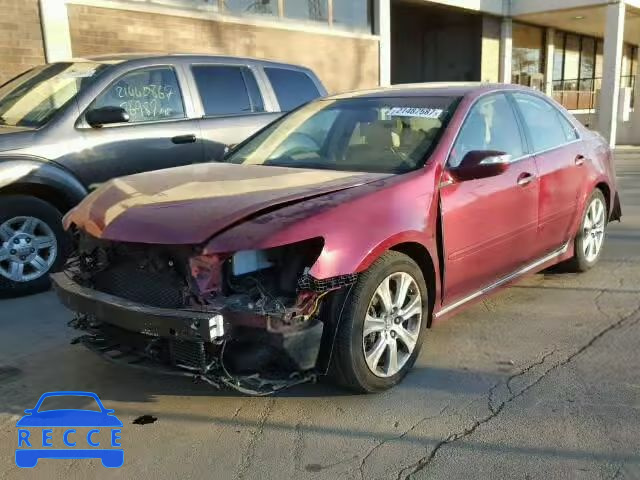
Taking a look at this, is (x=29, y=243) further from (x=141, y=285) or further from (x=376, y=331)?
(x=376, y=331)

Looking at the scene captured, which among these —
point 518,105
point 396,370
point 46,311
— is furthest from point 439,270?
point 46,311

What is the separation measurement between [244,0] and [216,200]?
1076 cm

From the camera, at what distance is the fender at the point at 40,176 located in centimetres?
509

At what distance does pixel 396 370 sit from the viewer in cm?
361

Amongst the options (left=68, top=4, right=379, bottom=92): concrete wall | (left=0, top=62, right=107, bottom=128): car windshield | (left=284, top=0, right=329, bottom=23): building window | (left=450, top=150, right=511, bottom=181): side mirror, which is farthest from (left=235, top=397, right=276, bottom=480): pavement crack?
(left=284, top=0, right=329, bottom=23): building window

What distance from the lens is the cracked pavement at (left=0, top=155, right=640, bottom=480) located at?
2.88 metres

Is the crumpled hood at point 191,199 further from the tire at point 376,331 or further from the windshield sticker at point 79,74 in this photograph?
the windshield sticker at point 79,74

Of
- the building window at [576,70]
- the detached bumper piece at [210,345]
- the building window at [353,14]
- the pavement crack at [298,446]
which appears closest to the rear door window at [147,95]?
the detached bumper piece at [210,345]

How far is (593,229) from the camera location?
5.81 meters

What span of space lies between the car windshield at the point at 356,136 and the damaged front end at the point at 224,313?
112cm

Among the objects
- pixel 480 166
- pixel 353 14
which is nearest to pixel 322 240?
pixel 480 166

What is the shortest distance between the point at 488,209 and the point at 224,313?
6.53 ft

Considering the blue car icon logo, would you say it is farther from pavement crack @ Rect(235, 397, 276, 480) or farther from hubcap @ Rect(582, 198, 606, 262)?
hubcap @ Rect(582, 198, 606, 262)

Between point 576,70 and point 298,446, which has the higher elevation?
point 576,70
